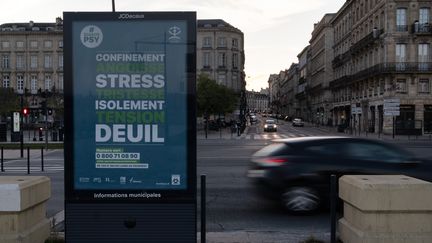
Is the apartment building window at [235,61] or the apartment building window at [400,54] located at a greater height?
the apartment building window at [235,61]

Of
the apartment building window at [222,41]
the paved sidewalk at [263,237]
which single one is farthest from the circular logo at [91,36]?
the apartment building window at [222,41]

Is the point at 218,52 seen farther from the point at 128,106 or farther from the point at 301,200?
the point at 128,106

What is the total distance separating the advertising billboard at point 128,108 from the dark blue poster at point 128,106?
0.04 feet

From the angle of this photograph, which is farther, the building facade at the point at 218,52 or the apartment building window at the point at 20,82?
the apartment building window at the point at 20,82

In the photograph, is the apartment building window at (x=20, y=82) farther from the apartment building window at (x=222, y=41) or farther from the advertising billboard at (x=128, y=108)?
the advertising billboard at (x=128, y=108)

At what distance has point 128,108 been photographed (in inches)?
227

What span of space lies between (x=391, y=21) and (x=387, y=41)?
2.14m

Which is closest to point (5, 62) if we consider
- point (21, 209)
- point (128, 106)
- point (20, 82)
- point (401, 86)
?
point (20, 82)

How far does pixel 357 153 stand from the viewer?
9789 millimetres

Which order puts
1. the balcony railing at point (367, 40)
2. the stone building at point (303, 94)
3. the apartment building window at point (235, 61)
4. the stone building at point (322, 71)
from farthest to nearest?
the stone building at point (303, 94) → the apartment building window at point (235, 61) → the stone building at point (322, 71) → the balcony railing at point (367, 40)

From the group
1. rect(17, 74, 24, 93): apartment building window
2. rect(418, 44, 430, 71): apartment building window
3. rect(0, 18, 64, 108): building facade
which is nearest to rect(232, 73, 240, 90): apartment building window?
rect(0, 18, 64, 108): building facade

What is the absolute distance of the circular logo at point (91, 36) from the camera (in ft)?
18.7

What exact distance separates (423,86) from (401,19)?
24.9 feet

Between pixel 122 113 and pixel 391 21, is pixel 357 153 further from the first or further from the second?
pixel 391 21
